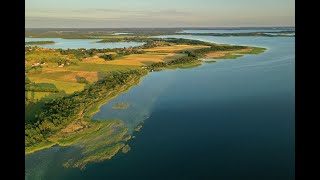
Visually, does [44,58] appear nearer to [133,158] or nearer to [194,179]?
[133,158]

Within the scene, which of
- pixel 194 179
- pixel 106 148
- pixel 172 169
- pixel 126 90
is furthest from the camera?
pixel 126 90

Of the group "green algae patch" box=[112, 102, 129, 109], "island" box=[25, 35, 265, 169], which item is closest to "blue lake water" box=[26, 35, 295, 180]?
"green algae patch" box=[112, 102, 129, 109]

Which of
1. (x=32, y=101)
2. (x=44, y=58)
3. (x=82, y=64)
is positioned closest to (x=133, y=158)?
(x=32, y=101)

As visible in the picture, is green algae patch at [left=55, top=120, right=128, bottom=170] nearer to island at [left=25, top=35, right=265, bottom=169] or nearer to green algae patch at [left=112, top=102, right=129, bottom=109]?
island at [left=25, top=35, right=265, bottom=169]

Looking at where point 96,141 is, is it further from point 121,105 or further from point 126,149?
point 121,105

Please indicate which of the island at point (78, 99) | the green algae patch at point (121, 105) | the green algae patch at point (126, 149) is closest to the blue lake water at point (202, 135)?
the green algae patch at point (126, 149)

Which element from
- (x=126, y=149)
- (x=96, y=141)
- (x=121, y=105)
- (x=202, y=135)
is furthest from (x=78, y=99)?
(x=202, y=135)
